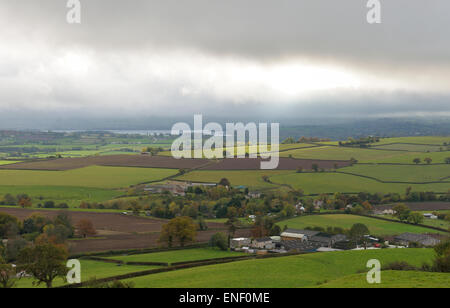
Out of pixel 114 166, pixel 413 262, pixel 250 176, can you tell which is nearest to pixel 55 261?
pixel 413 262

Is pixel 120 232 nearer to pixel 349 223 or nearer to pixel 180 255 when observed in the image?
pixel 180 255

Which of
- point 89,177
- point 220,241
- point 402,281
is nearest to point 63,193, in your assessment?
point 89,177

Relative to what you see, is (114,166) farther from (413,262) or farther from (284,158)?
(413,262)

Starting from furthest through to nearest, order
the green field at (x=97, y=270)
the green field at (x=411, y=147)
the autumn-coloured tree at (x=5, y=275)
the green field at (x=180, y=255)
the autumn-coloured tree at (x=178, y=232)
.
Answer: the green field at (x=411, y=147)
the autumn-coloured tree at (x=178, y=232)
the green field at (x=180, y=255)
the green field at (x=97, y=270)
the autumn-coloured tree at (x=5, y=275)

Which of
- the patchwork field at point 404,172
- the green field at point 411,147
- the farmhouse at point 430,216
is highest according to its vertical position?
the green field at point 411,147

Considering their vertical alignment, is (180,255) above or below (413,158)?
below

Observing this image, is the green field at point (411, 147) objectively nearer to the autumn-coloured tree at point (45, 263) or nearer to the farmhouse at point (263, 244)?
the farmhouse at point (263, 244)

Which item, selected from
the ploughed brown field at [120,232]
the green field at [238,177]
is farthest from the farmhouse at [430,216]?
the ploughed brown field at [120,232]
